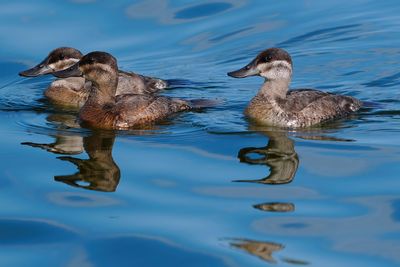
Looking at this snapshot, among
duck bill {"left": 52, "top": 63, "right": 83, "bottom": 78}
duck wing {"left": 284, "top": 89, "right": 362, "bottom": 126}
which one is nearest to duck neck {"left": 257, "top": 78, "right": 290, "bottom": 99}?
duck wing {"left": 284, "top": 89, "right": 362, "bottom": 126}

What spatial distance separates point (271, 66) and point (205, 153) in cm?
219

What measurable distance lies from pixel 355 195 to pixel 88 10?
8.86 meters

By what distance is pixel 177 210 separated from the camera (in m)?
9.53

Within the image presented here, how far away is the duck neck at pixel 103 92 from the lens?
13.3 m

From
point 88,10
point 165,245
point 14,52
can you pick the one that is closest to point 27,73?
point 14,52

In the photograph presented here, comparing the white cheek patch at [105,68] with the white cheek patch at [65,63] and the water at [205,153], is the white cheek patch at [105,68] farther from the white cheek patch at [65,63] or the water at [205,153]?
the white cheek patch at [65,63]

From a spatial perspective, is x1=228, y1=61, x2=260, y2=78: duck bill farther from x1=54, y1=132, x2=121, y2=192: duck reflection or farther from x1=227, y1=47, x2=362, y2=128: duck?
x1=54, y1=132, x2=121, y2=192: duck reflection

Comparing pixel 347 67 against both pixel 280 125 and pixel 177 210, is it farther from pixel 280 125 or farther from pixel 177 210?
pixel 177 210

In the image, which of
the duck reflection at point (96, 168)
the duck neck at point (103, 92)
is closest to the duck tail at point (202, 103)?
the duck neck at point (103, 92)

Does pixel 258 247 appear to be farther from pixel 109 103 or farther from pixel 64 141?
pixel 109 103

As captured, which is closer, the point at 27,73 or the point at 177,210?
the point at 177,210

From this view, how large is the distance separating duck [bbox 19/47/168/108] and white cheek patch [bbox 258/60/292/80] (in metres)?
2.14

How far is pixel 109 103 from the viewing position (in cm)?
1329

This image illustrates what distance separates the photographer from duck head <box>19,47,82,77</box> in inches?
583
